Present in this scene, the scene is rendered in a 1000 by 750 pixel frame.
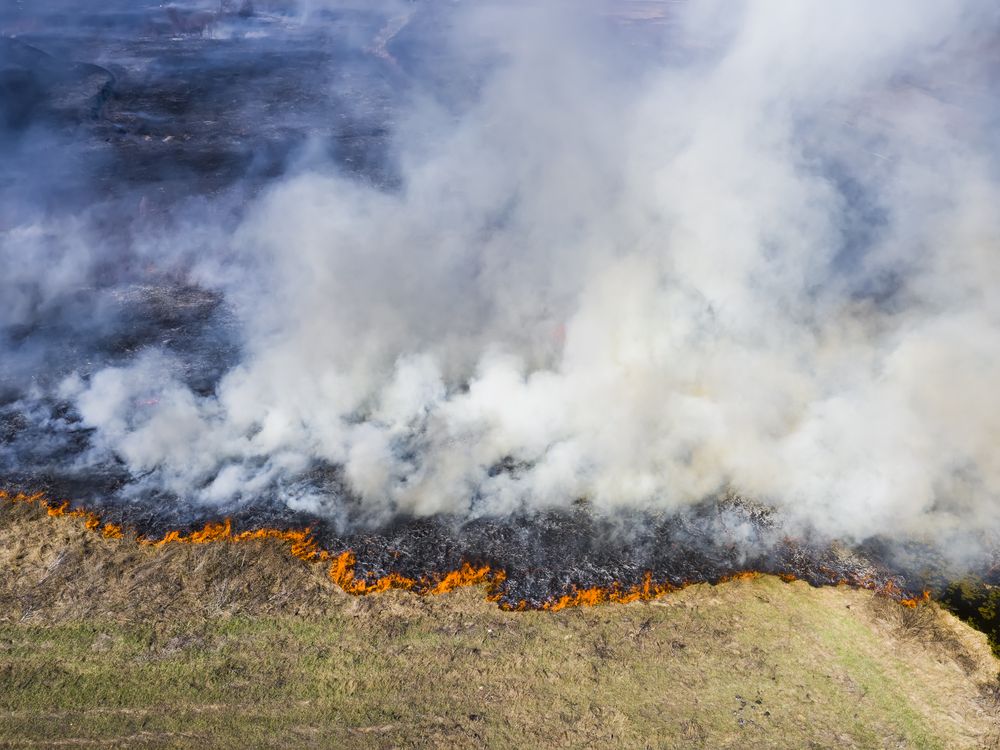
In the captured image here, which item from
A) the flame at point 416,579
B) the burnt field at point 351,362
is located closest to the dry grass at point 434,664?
the flame at point 416,579

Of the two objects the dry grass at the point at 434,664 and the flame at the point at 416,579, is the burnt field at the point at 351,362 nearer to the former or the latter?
the flame at the point at 416,579

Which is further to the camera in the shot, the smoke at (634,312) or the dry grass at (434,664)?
the smoke at (634,312)

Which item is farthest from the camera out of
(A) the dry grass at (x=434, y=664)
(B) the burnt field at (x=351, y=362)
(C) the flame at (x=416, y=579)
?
(B) the burnt field at (x=351, y=362)

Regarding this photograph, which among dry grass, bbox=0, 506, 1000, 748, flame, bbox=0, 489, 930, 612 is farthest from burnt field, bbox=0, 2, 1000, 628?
dry grass, bbox=0, 506, 1000, 748

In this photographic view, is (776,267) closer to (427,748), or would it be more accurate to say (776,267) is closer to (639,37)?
(427,748)

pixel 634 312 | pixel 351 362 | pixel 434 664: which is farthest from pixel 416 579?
pixel 634 312

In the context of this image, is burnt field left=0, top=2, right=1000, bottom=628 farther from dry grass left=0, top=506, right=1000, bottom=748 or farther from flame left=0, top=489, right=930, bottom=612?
dry grass left=0, top=506, right=1000, bottom=748
